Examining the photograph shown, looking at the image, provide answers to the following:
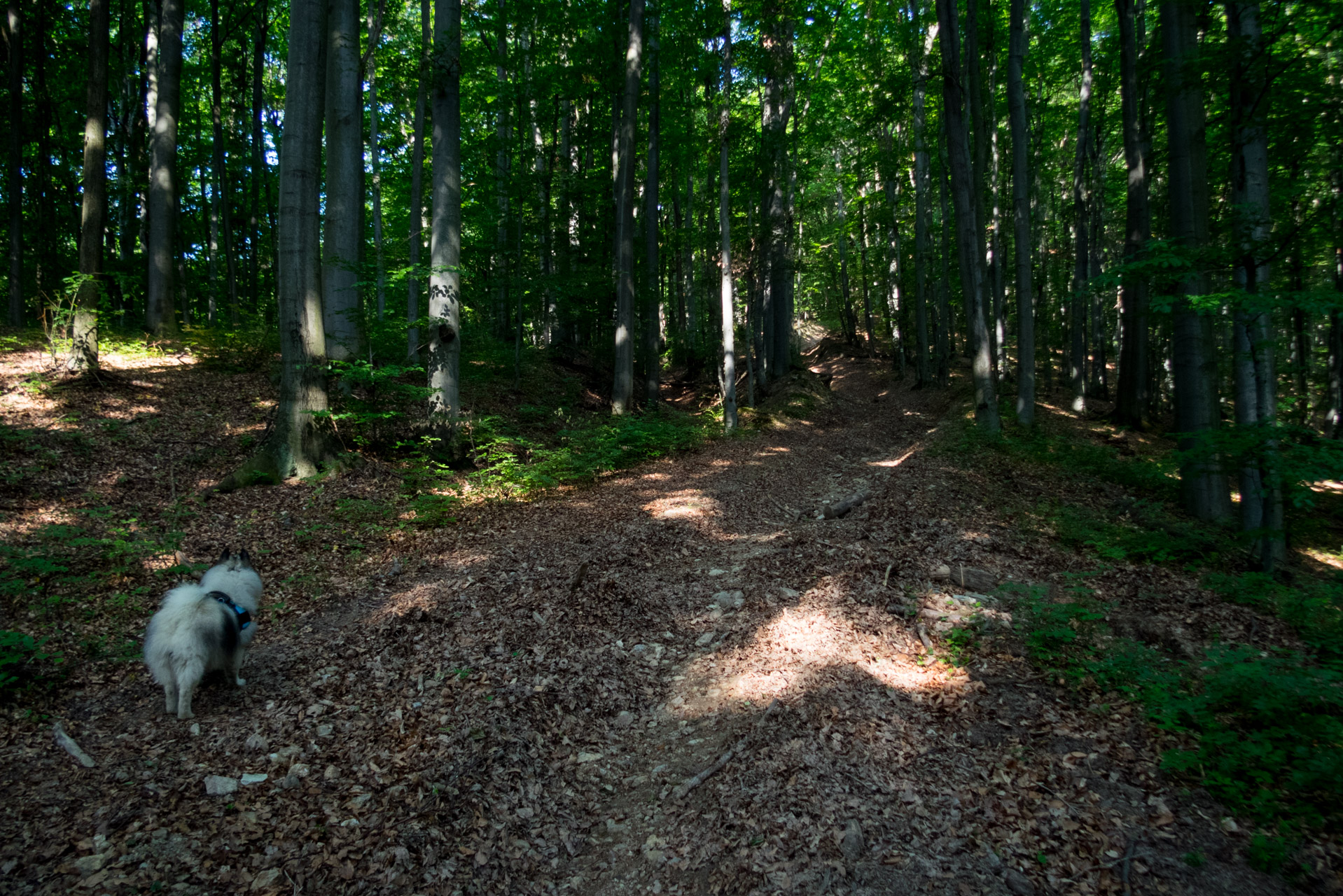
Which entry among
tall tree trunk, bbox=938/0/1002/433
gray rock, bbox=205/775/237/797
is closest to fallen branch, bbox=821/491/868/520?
tall tree trunk, bbox=938/0/1002/433

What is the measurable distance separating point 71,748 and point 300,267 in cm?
701

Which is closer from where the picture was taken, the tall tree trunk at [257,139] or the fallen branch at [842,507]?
the fallen branch at [842,507]

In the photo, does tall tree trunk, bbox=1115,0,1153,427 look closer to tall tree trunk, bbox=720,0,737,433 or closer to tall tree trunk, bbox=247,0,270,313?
tall tree trunk, bbox=720,0,737,433

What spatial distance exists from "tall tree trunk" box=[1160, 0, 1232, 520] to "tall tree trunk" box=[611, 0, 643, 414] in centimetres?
1098

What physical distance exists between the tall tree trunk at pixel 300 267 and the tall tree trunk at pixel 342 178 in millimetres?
1528

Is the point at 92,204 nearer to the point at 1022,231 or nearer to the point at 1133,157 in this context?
the point at 1022,231

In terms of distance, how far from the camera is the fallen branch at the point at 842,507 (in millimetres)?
9172

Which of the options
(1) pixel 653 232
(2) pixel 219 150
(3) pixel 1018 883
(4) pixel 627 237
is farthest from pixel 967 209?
(2) pixel 219 150

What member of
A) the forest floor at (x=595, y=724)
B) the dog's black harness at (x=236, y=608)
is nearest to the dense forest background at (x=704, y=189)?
the forest floor at (x=595, y=724)

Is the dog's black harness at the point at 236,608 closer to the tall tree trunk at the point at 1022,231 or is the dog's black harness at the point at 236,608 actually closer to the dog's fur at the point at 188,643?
the dog's fur at the point at 188,643

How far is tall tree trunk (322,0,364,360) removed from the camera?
1062cm

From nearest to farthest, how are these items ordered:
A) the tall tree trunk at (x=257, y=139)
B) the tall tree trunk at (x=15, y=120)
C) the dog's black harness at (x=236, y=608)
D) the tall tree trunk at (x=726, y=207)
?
1. the dog's black harness at (x=236, y=608)
2. the tall tree trunk at (x=15, y=120)
3. the tall tree trunk at (x=726, y=207)
4. the tall tree trunk at (x=257, y=139)

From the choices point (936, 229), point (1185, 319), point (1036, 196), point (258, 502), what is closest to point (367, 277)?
point (258, 502)

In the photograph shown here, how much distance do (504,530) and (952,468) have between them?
7.69m
